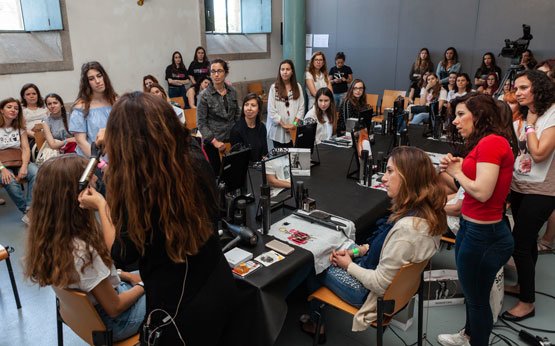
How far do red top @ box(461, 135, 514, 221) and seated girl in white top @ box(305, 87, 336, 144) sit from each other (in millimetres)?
2465

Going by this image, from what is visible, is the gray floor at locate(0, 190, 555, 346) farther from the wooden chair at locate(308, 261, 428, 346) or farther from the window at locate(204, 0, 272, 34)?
the window at locate(204, 0, 272, 34)

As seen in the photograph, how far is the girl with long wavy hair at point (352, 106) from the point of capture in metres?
4.84

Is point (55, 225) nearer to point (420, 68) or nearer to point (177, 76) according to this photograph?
point (177, 76)

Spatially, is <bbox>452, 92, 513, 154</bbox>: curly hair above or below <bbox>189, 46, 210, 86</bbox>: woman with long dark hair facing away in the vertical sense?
below

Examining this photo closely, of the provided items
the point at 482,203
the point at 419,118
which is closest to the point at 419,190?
the point at 482,203

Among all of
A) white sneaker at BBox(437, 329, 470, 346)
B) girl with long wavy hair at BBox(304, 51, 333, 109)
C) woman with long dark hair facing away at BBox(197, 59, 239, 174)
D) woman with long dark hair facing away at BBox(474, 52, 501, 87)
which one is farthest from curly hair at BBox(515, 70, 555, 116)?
woman with long dark hair facing away at BBox(474, 52, 501, 87)

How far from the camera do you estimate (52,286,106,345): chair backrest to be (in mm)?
1650

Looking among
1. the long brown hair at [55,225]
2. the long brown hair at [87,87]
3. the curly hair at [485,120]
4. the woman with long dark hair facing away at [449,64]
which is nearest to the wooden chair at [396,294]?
the curly hair at [485,120]

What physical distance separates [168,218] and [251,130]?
277 cm

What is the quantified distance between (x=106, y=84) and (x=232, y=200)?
167cm

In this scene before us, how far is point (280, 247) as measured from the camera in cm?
217

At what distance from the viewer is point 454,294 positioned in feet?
9.46

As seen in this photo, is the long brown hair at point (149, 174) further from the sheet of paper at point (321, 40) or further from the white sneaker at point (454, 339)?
the sheet of paper at point (321, 40)

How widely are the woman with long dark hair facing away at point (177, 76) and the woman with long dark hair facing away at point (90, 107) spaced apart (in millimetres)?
5063
